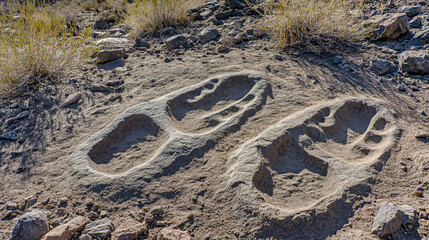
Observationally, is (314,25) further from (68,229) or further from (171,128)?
(68,229)

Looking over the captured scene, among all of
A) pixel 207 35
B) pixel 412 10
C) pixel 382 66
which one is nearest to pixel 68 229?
pixel 207 35

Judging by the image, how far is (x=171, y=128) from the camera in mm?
2330

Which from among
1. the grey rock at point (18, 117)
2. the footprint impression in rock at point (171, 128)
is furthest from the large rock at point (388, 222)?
the grey rock at point (18, 117)

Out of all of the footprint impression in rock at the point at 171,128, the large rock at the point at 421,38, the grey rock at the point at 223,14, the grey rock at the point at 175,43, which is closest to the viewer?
the footprint impression in rock at the point at 171,128

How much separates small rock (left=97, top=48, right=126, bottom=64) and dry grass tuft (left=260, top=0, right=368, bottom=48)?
165 cm

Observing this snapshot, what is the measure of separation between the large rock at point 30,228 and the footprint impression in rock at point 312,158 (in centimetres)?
96

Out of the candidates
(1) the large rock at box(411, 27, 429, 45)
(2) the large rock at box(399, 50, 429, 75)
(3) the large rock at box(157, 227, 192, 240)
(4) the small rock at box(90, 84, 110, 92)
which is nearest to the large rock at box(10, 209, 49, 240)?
(3) the large rock at box(157, 227, 192, 240)

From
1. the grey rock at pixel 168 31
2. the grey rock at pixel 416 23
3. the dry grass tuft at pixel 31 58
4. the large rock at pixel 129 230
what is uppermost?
the dry grass tuft at pixel 31 58

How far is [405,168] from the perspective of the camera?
1968mm

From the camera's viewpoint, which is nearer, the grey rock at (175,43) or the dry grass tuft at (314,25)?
the dry grass tuft at (314,25)

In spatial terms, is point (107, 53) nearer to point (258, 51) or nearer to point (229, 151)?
point (258, 51)

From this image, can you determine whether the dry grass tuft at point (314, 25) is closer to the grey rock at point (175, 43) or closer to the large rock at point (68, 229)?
the grey rock at point (175, 43)

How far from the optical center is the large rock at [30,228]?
164 centimetres

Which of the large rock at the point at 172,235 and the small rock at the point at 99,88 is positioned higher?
the small rock at the point at 99,88
